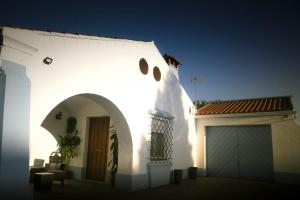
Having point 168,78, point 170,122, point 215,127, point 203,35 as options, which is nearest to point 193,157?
point 215,127

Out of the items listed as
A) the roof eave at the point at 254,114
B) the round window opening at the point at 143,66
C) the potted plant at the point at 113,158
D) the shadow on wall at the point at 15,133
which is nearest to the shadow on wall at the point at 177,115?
the round window opening at the point at 143,66

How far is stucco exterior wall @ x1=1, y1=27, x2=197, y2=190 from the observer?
506cm

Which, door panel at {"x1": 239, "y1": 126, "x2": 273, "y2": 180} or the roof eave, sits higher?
the roof eave

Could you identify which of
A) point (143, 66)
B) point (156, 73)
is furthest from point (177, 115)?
point (143, 66)

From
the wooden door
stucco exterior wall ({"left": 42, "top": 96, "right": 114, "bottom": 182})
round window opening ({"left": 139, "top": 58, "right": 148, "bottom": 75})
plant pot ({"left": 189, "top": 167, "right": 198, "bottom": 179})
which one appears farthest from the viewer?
plant pot ({"left": 189, "top": 167, "right": 198, "bottom": 179})

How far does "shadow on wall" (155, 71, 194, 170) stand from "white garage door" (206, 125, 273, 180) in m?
1.49

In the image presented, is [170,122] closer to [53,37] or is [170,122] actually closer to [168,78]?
[168,78]

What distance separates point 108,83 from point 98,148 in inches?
154

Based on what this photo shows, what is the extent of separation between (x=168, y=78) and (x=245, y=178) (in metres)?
6.04

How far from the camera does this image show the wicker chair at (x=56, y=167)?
26.6 ft

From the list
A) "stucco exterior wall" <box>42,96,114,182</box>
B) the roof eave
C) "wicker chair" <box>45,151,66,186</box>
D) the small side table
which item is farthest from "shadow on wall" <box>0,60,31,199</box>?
the roof eave

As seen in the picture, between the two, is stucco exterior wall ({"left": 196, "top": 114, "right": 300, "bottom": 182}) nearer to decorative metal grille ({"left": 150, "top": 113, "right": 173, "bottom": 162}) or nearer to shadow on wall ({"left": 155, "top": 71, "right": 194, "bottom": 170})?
shadow on wall ({"left": 155, "top": 71, "right": 194, "bottom": 170})

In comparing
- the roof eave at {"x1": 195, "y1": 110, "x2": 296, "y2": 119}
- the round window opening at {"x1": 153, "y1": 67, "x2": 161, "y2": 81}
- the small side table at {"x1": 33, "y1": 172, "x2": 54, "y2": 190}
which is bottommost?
the small side table at {"x1": 33, "y1": 172, "x2": 54, "y2": 190}

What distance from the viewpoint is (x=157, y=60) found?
985cm
